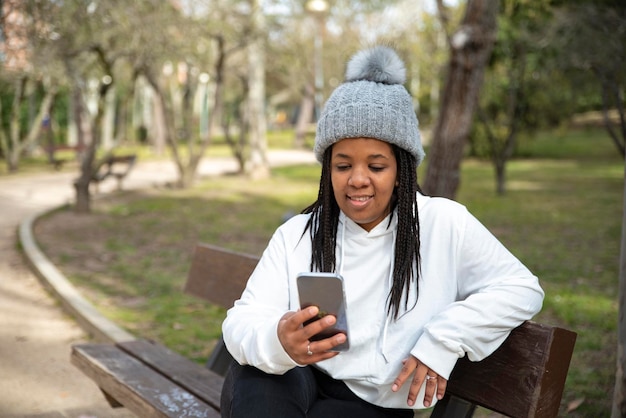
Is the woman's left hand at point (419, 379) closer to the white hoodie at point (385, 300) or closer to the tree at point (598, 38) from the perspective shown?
the white hoodie at point (385, 300)

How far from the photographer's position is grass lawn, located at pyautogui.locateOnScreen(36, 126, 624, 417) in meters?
5.64

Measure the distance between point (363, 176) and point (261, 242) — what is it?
296 inches

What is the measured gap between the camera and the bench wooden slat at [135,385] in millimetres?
3086

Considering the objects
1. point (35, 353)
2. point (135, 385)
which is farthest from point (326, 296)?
point (35, 353)

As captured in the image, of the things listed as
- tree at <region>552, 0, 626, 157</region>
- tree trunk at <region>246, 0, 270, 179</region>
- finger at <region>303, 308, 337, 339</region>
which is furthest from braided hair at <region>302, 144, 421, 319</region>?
tree trunk at <region>246, 0, 270, 179</region>

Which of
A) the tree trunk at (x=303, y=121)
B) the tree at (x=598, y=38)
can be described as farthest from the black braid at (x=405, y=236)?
the tree trunk at (x=303, y=121)

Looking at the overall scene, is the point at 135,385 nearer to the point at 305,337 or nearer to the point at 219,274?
the point at 219,274

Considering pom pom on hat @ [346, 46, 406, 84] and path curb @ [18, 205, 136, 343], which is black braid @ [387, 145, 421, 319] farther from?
path curb @ [18, 205, 136, 343]

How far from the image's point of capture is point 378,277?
252cm

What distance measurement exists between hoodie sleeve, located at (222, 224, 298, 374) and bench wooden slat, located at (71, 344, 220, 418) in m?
0.71

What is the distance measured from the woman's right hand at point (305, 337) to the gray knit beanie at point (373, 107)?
636 mm

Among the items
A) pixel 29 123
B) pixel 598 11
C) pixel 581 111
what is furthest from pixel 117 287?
pixel 581 111

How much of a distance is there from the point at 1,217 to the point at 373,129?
35.9ft

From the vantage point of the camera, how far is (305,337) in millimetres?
2121
